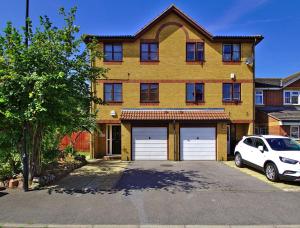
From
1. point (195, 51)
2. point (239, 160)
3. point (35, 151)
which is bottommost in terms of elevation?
point (239, 160)

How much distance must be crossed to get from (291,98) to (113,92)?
47.2 ft

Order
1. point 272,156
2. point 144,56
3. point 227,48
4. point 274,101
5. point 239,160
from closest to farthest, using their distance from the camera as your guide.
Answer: point 272,156 < point 239,160 < point 144,56 < point 227,48 < point 274,101

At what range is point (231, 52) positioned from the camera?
794 inches

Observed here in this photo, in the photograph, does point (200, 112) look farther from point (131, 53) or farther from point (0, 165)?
point (0, 165)

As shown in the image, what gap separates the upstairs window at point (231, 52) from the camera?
20109 millimetres

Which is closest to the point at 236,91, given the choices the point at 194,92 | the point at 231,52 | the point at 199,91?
the point at 199,91

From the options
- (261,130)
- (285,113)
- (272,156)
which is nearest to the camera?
(272,156)

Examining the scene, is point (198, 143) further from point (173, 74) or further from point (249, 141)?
point (173, 74)

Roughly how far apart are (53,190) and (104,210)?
10.0ft

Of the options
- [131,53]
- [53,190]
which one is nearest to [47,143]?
[53,190]

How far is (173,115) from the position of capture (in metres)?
19.0

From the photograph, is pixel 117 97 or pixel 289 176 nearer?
pixel 289 176

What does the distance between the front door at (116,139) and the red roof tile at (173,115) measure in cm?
159

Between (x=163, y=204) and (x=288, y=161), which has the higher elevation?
(x=288, y=161)
